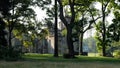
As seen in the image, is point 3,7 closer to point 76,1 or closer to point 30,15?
point 76,1

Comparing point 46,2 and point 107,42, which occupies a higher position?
point 46,2

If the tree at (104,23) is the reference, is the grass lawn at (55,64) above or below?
below

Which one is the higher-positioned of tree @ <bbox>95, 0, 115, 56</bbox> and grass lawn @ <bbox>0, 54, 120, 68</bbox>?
tree @ <bbox>95, 0, 115, 56</bbox>

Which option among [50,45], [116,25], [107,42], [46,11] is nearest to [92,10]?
[116,25]

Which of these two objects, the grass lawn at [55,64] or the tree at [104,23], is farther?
the tree at [104,23]

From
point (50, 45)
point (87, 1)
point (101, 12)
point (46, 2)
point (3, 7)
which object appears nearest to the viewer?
point (3, 7)

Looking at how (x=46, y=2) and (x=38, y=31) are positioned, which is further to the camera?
(x=38, y=31)

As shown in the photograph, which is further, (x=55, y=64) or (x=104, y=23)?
(x=104, y=23)

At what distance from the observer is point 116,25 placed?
69562 millimetres

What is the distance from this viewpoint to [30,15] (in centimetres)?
6197

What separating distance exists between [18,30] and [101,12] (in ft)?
62.2

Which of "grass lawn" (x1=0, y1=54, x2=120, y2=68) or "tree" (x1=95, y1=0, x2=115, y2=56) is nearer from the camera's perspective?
"grass lawn" (x1=0, y1=54, x2=120, y2=68)

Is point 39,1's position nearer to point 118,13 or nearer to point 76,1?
point 76,1

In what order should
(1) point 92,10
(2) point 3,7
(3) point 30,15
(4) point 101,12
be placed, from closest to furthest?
1. (2) point 3,7
2. (3) point 30,15
3. (1) point 92,10
4. (4) point 101,12
